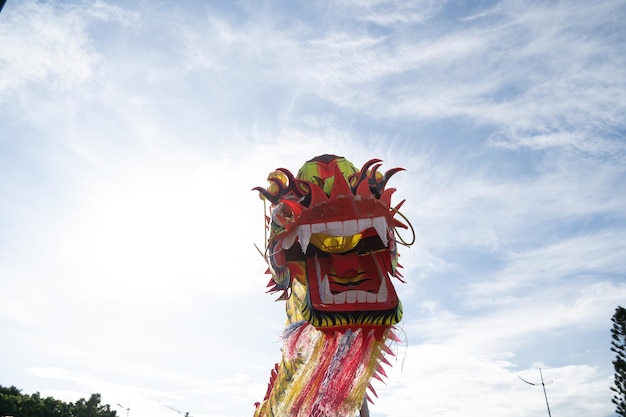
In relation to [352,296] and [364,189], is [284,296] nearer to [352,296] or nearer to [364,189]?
[352,296]

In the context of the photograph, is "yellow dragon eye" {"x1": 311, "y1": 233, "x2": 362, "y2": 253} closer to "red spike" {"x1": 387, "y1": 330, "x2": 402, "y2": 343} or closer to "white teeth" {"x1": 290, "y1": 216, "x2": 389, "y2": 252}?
"white teeth" {"x1": 290, "y1": 216, "x2": 389, "y2": 252}

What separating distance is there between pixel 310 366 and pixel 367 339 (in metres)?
0.97

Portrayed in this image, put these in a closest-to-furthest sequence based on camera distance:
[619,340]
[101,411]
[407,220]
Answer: [407,220] → [619,340] → [101,411]

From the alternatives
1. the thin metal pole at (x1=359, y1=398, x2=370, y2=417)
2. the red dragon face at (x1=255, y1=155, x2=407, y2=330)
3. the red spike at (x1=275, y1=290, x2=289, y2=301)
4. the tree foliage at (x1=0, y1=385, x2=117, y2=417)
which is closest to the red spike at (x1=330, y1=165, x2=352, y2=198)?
the red dragon face at (x1=255, y1=155, x2=407, y2=330)

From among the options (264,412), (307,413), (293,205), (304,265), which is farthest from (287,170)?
(264,412)

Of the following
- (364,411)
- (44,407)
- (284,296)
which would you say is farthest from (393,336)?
(44,407)

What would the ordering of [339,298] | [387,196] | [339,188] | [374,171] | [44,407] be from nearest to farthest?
[339,298] → [339,188] → [387,196] → [374,171] → [44,407]

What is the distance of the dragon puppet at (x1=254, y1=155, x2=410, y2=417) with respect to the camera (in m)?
6.77

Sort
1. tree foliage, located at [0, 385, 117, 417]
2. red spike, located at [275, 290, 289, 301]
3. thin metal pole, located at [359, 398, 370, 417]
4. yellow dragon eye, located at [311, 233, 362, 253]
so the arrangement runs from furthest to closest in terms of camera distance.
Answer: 1. tree foliage, located at [0, 385, 117, 417]
2. red spike, located at [275, 290, 289, 301]
3. yellow dragon eye, located at [311, 233, 362, 253]
4. thin metal pole, located at [359, 398, 370, 417]

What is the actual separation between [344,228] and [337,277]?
2.67ft

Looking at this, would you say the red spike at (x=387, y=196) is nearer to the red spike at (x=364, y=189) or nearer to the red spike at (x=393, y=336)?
the red spike at (x=364, y=189)

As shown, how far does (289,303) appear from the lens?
893 centimetres

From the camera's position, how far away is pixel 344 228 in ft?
22.9

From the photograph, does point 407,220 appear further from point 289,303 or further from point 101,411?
point 101,411
